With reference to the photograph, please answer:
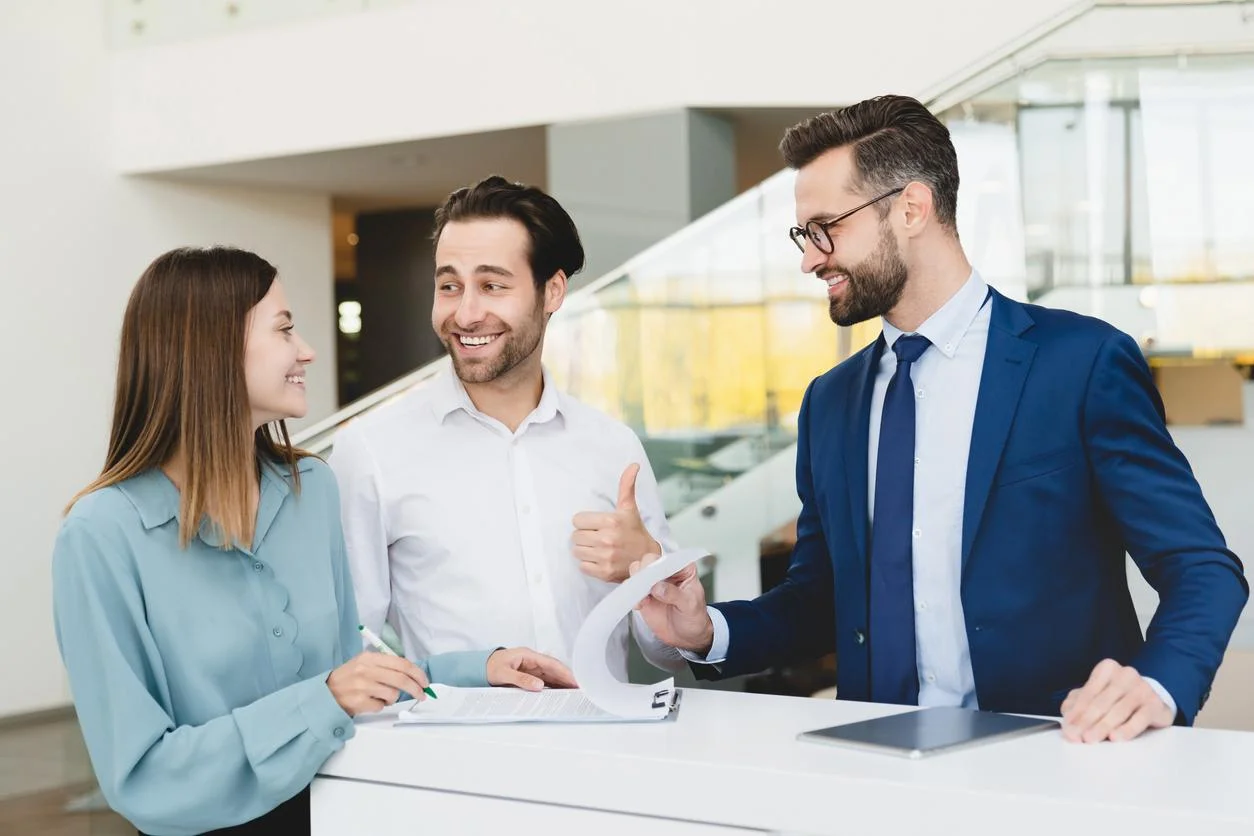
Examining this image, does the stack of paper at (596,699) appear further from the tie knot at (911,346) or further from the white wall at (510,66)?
the white wall at (510,66)

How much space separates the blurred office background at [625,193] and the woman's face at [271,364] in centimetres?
284

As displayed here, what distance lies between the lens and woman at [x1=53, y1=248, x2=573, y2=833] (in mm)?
1821

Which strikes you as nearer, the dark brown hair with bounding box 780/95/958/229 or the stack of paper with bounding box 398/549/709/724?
the stack of paper with bounding box 398/549/709/724

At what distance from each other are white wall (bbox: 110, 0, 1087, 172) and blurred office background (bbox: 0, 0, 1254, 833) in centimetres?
2

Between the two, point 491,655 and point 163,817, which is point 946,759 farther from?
point 163,817

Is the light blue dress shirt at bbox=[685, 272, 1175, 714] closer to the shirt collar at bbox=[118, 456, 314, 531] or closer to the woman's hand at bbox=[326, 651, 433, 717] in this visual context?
the woman's hand at bbox=[326, 651, 433, 717]

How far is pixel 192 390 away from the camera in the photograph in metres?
2.00

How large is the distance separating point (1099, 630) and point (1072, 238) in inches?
145

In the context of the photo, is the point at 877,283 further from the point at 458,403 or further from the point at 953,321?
the point at 458,403

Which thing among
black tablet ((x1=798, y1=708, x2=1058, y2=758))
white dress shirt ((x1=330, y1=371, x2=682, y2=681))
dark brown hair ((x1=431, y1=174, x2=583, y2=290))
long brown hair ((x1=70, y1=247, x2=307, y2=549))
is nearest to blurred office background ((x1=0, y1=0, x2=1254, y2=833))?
white dress shirt ((x1=330, y1=371, x2=682, y2=681))

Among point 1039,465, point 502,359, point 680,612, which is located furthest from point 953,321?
point 502,359

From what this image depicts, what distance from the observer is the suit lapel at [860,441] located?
232cm

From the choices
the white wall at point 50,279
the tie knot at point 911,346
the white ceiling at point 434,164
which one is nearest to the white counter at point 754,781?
the tie knot at point 911,346

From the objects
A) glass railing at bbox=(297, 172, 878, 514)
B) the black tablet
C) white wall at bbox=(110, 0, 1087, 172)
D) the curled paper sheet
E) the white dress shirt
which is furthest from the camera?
white wall at bbox=(110, 0, 1087, 172)
